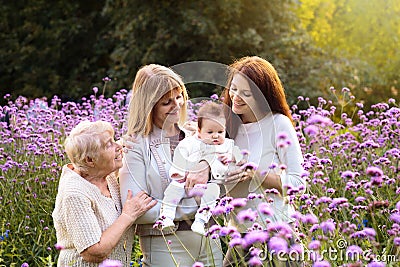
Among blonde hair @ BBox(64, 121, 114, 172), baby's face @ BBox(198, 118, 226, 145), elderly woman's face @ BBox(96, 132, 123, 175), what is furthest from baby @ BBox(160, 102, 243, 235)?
blonde hair @ BBox(64, 121, 114, 172)

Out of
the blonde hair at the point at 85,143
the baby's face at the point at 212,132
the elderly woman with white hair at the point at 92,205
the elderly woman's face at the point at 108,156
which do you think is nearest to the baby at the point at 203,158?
the baby's face at the point at 212,132

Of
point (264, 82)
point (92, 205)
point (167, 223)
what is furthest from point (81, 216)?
point (264, 82)

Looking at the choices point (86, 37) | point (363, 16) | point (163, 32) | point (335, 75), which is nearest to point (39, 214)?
point (163, 32)

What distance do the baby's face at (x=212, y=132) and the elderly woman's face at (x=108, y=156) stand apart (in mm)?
409

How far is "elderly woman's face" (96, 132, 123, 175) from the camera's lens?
3.05m

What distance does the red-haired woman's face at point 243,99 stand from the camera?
10.3ft

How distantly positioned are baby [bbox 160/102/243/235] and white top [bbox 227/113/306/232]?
3.3 inches

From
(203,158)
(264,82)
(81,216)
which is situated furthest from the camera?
(264,82)

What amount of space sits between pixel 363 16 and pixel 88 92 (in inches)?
283

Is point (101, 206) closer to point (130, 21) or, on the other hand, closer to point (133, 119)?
point (133, 119)

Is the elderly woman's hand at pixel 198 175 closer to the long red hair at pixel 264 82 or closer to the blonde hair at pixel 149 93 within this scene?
the blonde hair at pixel 149 93

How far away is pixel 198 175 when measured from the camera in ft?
10.0

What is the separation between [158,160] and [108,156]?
0.25 meters

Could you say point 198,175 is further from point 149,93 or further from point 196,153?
point 149,93
